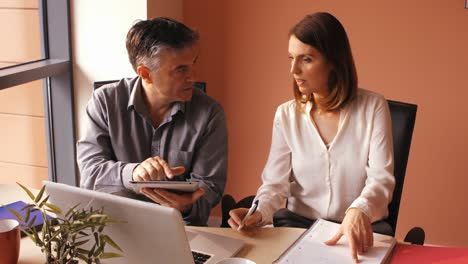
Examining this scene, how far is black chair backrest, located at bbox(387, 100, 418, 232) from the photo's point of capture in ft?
6.80

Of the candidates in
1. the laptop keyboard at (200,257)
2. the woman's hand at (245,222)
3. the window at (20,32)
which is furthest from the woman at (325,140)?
the window at (20,32)

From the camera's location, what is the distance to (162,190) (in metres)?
1.68

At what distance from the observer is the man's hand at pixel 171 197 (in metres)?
1.68

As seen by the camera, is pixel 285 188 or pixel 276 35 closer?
pixel 285 188

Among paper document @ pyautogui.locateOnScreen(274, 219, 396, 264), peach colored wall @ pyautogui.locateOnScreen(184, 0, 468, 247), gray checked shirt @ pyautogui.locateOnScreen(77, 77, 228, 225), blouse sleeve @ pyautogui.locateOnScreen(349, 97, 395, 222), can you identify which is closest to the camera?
paper document @ pyautogui.locateOnScreen(274, 219, 396, 264)

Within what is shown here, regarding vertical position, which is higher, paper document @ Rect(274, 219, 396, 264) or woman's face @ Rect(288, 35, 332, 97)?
woman's face @ Rect(288, 35, 332, 97)

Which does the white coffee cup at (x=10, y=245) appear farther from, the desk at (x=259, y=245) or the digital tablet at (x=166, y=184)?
the digital tablet at (x=166, y=184)

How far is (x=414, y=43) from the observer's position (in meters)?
2.76

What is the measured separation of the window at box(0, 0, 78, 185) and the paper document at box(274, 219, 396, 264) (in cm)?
162

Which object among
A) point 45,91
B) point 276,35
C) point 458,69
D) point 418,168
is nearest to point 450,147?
point 418,168

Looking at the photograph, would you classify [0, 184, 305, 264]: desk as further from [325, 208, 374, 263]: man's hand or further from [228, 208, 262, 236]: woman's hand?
[325, 208, 374, 263]: man's hand

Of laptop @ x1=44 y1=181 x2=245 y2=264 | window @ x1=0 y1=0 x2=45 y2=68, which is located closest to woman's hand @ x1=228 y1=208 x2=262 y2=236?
laptop @ x1=44 y1=181 x2=245 y2=264

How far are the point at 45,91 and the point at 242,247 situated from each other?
1.74 m

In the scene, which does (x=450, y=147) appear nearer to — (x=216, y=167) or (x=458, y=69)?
(x=458, y=69)
